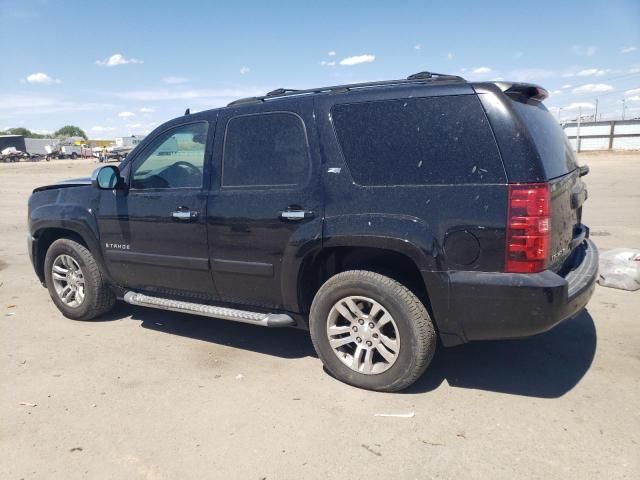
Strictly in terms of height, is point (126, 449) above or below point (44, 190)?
below

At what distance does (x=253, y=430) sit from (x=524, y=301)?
174cm

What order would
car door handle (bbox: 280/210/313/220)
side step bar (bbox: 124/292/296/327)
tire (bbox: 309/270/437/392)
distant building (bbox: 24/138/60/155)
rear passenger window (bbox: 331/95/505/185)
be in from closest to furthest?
1. rear passenger window (bbox: 331/95/505/185)
2. tire (bbox: 309/270/437/392)
3. car door handle (bbox: 280/210/313/220)
4. side step bar (bbox: 124/292/296/327)
5. distant building (bbox: 24/138/60/155)

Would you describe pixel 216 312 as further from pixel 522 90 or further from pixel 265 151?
pixel 522 90

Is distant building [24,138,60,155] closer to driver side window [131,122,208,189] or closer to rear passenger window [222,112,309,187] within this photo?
driver side window [131,122,208,189]

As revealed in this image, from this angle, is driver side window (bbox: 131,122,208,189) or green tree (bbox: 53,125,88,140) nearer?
driver side window (bbox: 131,122,208,189)

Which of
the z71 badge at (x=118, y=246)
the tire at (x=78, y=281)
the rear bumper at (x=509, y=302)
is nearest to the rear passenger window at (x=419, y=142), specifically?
the rear bumper at (x=509, y=302)

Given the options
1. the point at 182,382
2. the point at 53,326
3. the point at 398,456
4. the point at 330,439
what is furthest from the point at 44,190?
the point at 398,456

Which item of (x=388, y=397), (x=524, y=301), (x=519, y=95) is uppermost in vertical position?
(x=519, y=95)

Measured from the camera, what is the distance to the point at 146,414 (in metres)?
3.34

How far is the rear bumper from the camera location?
299 cm

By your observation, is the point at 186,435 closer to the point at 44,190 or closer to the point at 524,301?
the point at 524,301

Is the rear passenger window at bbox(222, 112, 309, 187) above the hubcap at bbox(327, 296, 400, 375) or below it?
above

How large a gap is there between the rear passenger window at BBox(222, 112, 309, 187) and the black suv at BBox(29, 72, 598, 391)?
0.04 ft

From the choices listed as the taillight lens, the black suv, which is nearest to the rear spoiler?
the black suv
